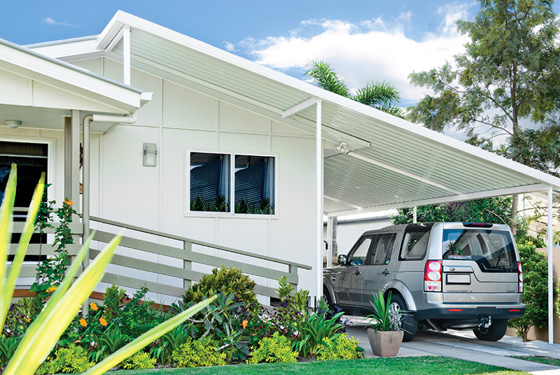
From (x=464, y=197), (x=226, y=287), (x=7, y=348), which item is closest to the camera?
(x=7, y=348)

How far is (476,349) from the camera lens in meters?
9.95

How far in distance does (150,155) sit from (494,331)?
6445 mm

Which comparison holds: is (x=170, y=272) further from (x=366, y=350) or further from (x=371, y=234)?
(x=371, y=234)

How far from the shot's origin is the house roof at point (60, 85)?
301 inches

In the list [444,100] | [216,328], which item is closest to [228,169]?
[216,328]

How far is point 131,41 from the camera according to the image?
10.2 meters

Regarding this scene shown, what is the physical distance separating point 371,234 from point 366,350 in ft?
9.55

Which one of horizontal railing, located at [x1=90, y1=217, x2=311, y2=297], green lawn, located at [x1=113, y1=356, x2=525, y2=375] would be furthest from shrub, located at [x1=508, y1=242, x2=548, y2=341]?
horizontal railing, located at [x1=90, y1=217, x2=311, y2=297]

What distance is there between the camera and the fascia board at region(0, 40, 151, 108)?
7.59 metres

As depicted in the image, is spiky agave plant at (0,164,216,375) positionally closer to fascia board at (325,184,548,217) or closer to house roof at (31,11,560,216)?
house roof at (31,11,560,216)

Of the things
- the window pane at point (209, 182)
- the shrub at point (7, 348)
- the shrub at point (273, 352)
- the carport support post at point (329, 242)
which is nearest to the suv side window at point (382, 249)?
the window pane at point (209, 182)

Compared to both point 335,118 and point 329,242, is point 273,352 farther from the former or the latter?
point 329,242

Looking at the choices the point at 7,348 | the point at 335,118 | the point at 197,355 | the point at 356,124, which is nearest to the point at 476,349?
the point at 356,124

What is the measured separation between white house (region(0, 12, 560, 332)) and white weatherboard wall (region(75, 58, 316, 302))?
0.02 meters
